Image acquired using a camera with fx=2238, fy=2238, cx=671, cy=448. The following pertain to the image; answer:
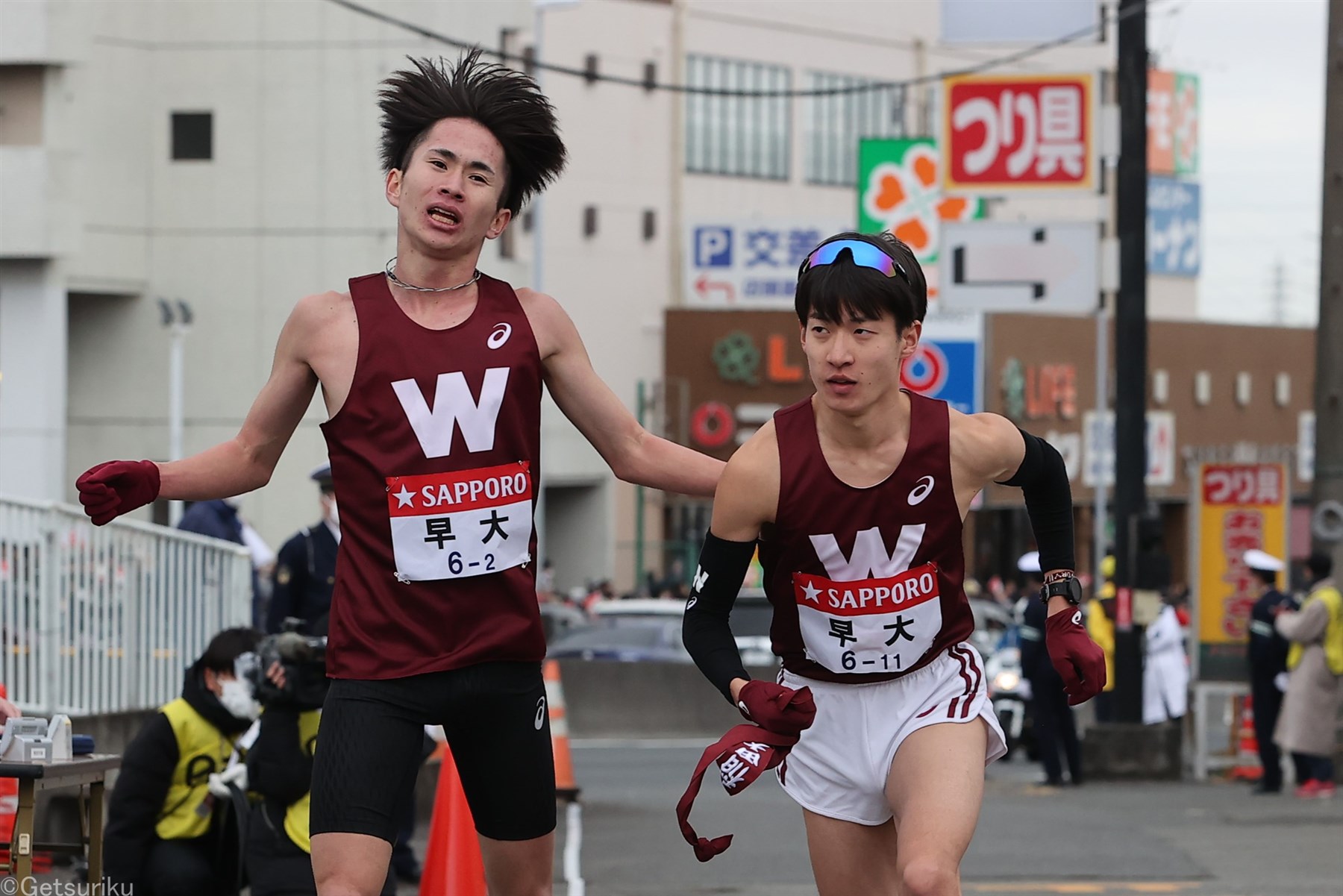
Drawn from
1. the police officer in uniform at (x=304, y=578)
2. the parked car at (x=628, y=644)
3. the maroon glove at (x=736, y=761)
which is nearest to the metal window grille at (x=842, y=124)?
the parked car at (x=628, y=644)

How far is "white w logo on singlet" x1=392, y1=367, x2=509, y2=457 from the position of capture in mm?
5230

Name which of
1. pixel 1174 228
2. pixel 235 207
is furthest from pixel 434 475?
pixel 1174 228

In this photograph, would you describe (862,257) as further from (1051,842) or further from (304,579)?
(1051,842)

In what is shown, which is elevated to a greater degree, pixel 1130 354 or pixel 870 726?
pixel 1130 354

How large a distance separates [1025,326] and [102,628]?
37706mm

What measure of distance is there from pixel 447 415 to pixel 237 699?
3.43 metres

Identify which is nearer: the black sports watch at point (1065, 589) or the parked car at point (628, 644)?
the black sports watch at point (1065, 589)

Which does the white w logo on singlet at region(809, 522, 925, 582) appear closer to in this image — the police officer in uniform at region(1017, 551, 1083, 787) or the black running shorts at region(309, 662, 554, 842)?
the black running shorts at region(309, 662, 554, 842)

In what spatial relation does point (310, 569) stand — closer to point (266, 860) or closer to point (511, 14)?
point (266, 860)

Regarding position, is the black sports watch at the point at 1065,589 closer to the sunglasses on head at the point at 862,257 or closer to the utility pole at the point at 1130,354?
the sunglasses on head at the point at 862,257

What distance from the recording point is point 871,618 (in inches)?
212

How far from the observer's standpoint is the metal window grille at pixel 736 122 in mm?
49656

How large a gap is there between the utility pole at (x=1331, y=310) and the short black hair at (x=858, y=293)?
39.1 ft

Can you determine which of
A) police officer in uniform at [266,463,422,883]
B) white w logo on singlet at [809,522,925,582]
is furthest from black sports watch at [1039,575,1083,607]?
police officer in uniform at [266,463,422,883]
